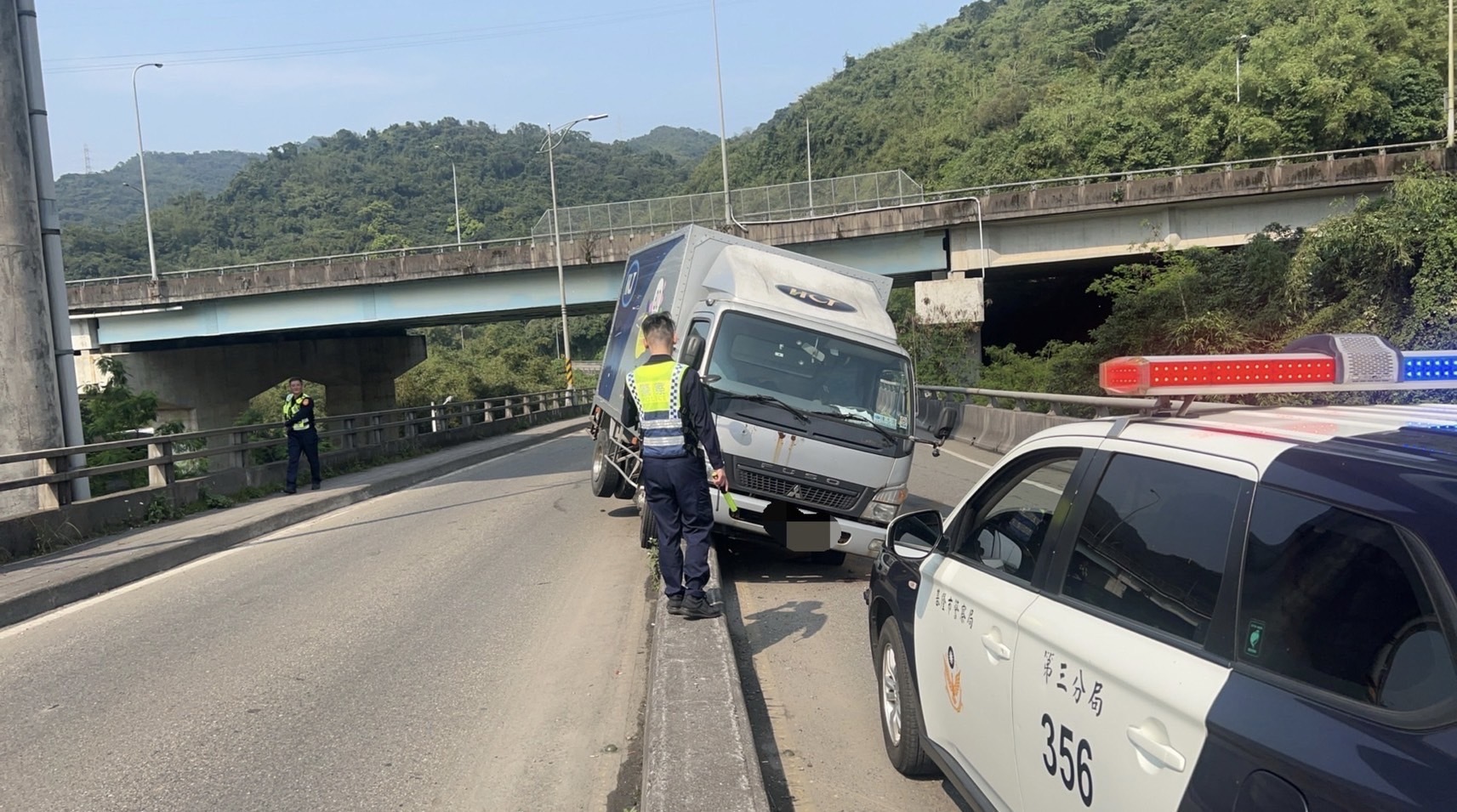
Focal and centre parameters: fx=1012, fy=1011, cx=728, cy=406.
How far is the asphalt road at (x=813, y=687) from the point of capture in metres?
4.43

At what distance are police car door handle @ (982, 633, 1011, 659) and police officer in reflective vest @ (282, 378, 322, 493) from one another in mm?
14028

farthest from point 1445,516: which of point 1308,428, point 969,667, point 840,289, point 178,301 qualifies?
point 178,301

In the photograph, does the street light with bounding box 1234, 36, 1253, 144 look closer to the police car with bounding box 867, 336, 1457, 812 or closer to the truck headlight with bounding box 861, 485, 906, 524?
the truck headlight with bounding box 861, 485, 906, 524

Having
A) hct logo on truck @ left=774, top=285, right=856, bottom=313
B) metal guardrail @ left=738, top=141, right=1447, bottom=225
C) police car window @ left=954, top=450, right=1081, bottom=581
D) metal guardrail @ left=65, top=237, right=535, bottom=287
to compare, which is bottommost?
police car window @ left=954, top=450, right=1081, bottom=581

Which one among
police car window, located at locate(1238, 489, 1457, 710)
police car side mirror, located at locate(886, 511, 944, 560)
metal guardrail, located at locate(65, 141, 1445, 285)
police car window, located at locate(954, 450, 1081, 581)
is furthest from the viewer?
metal guardrail, located at locate(65, 141, 1445, 285)

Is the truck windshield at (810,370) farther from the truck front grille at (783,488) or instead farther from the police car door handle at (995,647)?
the police car door handle at (995,647)

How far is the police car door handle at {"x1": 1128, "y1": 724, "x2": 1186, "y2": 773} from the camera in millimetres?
2291

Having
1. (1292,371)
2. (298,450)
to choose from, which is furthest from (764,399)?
(298,450)

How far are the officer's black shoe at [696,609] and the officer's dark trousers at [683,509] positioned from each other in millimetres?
29

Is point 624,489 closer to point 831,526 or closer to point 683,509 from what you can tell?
point 831,526

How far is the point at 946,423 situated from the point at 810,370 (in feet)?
4.22

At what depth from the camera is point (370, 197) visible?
363 feet

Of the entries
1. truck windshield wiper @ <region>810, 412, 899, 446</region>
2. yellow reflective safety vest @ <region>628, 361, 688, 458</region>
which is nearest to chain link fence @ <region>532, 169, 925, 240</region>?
truck windshield wiper @ <region>810, 412, 899, 446</region>

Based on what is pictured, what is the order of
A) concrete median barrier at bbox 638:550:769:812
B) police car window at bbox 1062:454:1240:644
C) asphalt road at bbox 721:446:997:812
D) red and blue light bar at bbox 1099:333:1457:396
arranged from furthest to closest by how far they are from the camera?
asphalt road at bbox 721:446:997:812 < concrete median barrier at bbox 638:550:769:812 < red and blue light bar at bbox 1099:333:1457:396 < police car window at bbox 1062:454:1240:644
